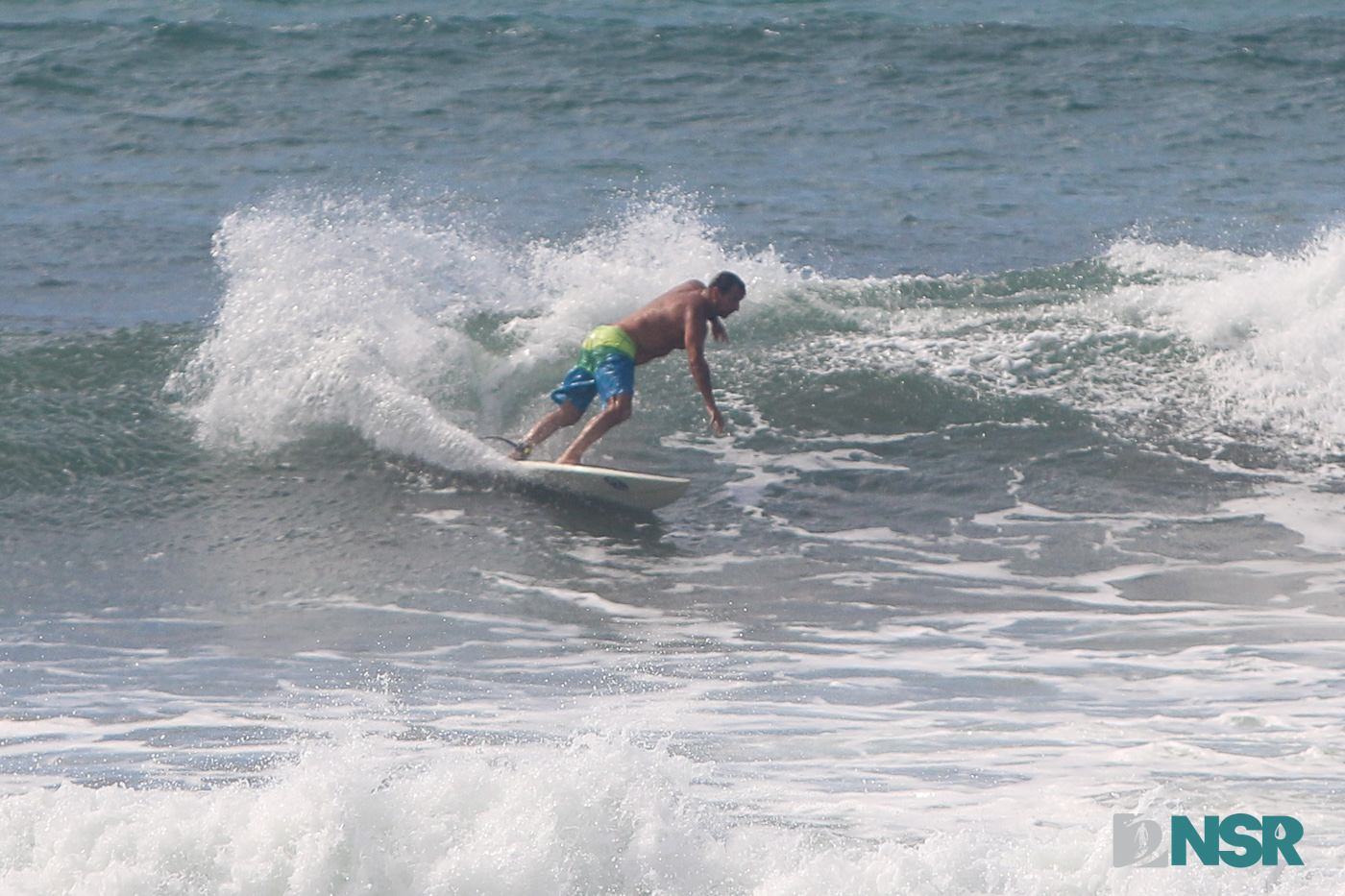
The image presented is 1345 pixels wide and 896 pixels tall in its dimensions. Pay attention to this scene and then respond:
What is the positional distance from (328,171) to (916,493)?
10.3 meters

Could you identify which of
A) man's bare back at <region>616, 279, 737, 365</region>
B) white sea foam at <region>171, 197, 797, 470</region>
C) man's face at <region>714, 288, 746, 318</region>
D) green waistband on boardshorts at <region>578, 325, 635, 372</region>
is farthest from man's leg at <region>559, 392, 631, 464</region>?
man's face at <region>714, 288, 746, 318</region>

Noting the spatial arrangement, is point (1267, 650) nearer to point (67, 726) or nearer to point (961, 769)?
point (961, 769)

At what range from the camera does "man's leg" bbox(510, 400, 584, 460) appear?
27.4 feet

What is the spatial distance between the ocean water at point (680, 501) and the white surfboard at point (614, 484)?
0.52 feet

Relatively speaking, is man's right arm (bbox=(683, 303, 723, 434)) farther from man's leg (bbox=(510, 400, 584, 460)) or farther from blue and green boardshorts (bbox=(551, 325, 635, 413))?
man's leg (bbox=(510, 400, 584, 460))

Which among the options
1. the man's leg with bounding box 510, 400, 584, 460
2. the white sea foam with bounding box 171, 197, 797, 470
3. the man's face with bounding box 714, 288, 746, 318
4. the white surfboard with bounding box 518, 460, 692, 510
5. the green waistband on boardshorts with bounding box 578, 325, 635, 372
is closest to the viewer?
the white surfboard with bounding box 518, 460, 692, 510

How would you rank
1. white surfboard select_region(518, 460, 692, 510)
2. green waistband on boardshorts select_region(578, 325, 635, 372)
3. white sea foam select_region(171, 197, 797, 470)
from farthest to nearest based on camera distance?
white sea foam select_region(171, 197, 797, 470)
green waistband on boardshorts select_region(578, 325, 635, 372)
white surfboard select_region(518, 460, 692, 510)

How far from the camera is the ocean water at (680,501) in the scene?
164 inches

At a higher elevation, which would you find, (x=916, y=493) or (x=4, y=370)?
(x=4, y=370)

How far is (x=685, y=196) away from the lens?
15.5 metres

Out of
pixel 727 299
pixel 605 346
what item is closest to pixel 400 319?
pixel 605 346

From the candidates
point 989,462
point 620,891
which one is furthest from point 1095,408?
point 620,891

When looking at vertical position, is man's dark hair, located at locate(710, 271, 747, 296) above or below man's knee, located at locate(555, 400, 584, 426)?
above

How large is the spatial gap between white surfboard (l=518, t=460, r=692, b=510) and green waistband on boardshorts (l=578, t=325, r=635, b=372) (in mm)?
648
